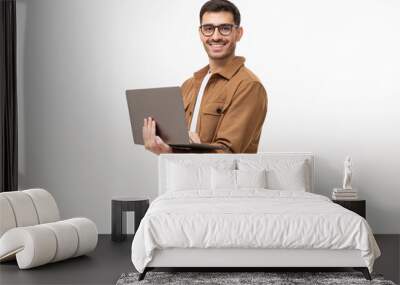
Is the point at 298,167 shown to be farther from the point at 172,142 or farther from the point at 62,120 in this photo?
the point at 62,120

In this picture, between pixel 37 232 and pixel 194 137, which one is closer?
pixel 37 232

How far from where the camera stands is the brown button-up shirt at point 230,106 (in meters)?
6.87

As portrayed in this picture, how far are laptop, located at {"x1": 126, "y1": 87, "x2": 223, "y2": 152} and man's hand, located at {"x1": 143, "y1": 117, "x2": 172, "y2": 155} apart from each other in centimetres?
4

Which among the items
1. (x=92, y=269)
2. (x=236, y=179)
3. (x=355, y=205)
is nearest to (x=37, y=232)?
(x=92, y=269)

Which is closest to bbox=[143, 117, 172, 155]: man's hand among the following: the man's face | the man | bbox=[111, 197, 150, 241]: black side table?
the man

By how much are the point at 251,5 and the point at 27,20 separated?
2.41m

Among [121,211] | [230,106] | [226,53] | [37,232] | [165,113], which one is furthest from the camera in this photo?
[226,53]

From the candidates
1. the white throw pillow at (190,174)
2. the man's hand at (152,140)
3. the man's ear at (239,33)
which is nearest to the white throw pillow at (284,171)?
the white throw pillow at (190,174)

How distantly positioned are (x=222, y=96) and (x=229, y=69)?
339 millimetres

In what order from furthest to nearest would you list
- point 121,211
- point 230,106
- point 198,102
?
point 198,102
point 230,106
point 121,211

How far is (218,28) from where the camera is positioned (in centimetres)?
716

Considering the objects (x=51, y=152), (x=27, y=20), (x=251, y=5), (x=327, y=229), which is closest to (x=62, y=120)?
(x=51, y=152)

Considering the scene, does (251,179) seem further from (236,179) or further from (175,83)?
(175,83)

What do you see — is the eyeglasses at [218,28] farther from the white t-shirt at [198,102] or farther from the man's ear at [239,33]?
the white t-shirt at [198,102]
